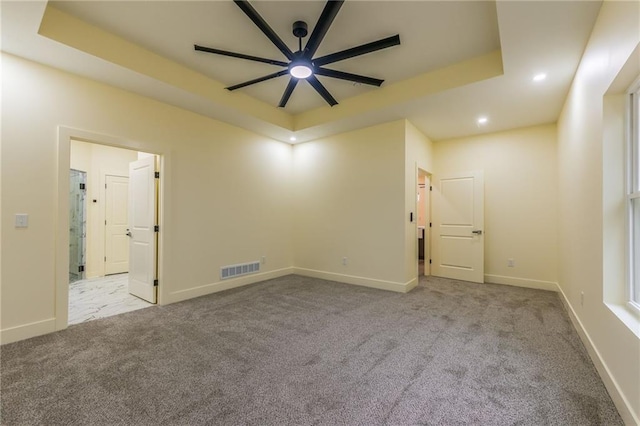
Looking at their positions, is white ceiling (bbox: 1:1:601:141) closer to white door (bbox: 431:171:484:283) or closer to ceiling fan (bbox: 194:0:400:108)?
ceiling fan (bbox: 194:0:400:108)

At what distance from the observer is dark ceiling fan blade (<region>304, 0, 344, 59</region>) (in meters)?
2.00

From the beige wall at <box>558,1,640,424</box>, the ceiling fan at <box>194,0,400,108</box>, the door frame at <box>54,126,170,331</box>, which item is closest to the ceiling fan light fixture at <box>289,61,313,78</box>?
the ceiling fan at <box>194,0,400,108</box>

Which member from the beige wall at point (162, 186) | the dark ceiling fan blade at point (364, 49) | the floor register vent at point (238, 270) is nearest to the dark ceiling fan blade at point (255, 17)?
the dark ceiling fan blade at point (364, 49)

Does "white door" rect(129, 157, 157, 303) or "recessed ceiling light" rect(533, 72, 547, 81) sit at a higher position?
"recessed ceiling light" rect(533, 72, 547, 81)

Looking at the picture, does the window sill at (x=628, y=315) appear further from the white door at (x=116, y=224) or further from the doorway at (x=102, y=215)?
the white door at (x=116, y=224)

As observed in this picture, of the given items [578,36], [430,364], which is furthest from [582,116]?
[430,364]

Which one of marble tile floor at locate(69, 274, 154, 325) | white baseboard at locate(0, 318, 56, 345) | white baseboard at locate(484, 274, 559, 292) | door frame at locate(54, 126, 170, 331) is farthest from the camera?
white baseboard at locate(484, 274, 559, 292)

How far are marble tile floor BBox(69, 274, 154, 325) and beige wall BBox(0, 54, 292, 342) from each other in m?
0.42

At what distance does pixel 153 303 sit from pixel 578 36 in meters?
5.48

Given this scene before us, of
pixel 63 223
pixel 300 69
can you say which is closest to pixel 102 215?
pixel 63 223

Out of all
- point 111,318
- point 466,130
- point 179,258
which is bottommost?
point 111,318

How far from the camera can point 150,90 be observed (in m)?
3.38

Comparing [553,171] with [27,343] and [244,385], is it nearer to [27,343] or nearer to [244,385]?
[244,385]

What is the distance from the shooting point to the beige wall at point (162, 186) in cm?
265
